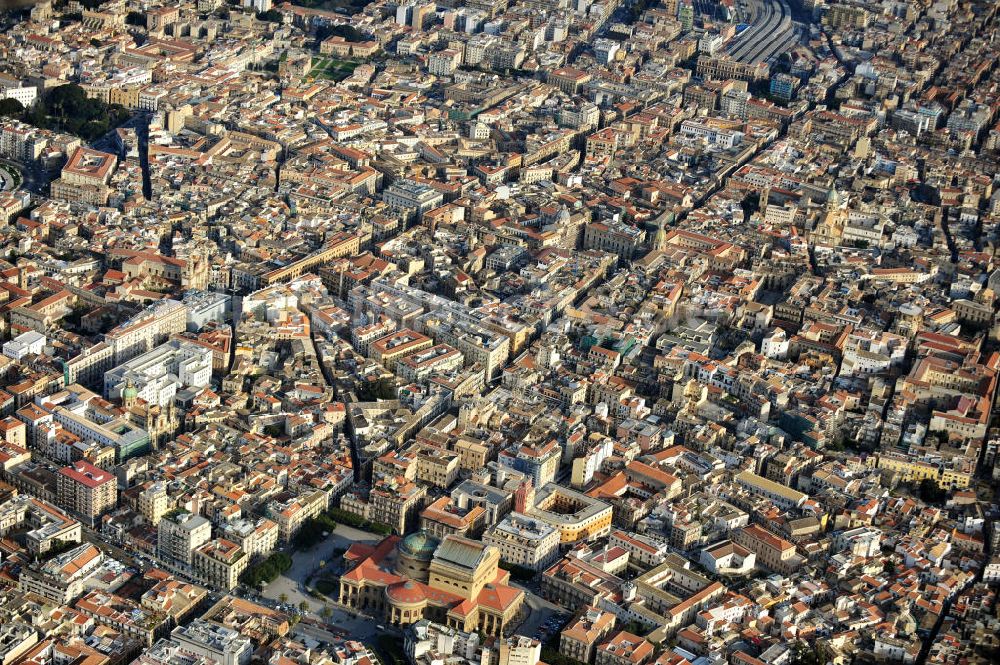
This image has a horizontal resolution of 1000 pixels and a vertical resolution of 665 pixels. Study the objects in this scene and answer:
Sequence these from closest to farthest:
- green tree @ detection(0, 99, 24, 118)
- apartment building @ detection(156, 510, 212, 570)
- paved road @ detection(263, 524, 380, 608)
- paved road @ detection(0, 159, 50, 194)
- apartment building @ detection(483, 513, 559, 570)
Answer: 1. paved road @ detection(263, 524, 380, 608)
2. apartment building @ detection(156, 510, 212, 570)
3. apartment building @ detection(483, 513, 559, 570)
4. paved road @ detection(0, 159, 50, 194)
5. green tree @ detection(0, 99, 24, 118)

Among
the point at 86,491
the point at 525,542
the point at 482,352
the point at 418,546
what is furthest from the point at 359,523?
the point at 482,352

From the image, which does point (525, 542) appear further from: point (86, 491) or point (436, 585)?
point (86, 491)

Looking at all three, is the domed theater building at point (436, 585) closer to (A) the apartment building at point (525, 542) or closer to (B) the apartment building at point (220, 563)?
(A) the apartment building at point (525, 542)

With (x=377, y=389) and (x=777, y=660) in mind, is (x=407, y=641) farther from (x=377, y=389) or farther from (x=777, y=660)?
(x=377, y=389)

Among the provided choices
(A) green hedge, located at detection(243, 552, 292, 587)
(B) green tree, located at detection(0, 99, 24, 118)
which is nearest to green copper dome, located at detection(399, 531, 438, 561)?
(A) green hedge, located at detection(243, 552, 292, 587)

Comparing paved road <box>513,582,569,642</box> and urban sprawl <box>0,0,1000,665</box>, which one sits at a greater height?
urban sprawl <box>0,0,1000,665</box>

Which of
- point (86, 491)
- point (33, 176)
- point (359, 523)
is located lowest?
point (33, 176)

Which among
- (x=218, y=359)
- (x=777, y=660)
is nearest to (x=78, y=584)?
(x=218, y=359)

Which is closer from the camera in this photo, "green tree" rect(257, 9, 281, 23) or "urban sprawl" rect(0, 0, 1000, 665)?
"urban sprawl" rect(0, 0, 1000, 665)

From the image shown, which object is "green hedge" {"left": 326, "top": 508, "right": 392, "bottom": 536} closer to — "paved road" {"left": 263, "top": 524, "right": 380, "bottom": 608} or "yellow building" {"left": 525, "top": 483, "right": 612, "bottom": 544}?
"paved road" {"left": 263, "top": 524, "right": 380, "bottom": 608}
